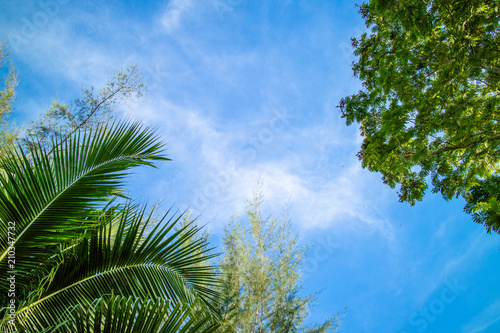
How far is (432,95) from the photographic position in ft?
14.3

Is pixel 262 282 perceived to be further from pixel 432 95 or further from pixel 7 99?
pixel 7 99

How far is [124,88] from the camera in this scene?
27.1ft

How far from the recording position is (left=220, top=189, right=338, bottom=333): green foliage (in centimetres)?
639

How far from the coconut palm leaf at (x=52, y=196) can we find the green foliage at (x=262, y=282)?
13.6 ft

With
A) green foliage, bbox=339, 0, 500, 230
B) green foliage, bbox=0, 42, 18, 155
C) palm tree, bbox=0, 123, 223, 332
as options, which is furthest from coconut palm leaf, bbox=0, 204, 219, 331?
green foliage, bbox=0, 42, 18, 155

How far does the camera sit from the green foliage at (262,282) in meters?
6.39

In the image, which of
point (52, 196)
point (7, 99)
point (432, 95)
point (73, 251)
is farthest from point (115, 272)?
point (7, 99)

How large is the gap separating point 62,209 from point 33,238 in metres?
0.27

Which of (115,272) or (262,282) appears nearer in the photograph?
(115,272)

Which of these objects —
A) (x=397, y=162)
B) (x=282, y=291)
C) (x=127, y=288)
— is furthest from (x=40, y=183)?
(x=282, y=291)

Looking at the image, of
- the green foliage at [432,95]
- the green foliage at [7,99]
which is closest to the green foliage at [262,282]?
the green foliage at [432,95]

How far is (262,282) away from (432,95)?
17.4 ft

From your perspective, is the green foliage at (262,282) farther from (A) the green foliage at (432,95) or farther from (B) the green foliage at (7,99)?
(B) the green foliage at (7,99)

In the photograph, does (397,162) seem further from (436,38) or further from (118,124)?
(118,124)
